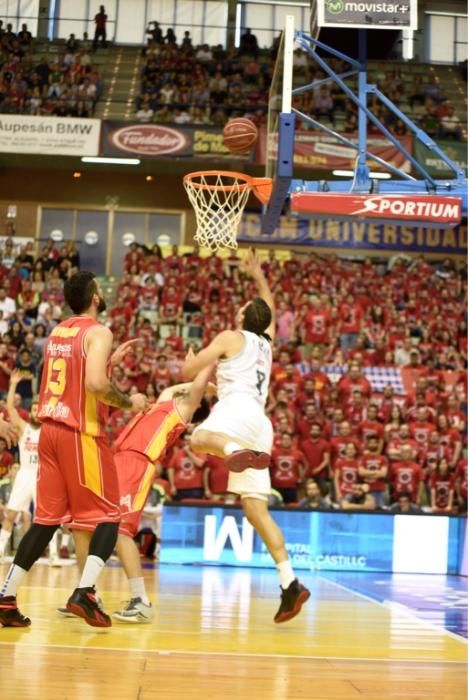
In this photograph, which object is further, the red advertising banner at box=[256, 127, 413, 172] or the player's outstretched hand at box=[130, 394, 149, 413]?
the red advertising banner at box=[256, 127, 413, 172]

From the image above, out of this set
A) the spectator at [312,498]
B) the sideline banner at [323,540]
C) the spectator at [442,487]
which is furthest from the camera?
the spectator at [442,487]

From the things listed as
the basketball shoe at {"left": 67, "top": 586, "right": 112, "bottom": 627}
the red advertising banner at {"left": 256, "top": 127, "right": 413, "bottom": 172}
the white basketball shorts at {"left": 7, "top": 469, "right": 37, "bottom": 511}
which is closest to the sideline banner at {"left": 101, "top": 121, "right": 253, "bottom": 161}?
the red advertising banner at {"left": 256, "top": 127, "right": 413, "bottom": 172}

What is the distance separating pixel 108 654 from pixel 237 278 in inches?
670

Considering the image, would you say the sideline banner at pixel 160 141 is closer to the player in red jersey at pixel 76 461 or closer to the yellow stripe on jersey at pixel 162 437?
the yellow stripe on jersey at pixel 162 437

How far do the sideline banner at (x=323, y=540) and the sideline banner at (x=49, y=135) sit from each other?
14007mm

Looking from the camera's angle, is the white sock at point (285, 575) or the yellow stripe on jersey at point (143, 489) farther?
the yellow stripe on jersey at point (143, 489)

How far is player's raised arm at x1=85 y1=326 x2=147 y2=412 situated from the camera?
218 inches

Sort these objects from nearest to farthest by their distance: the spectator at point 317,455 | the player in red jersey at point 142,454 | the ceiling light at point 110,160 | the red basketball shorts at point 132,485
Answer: the player in red jersey at point 142,454 → the red basketball shorts at point 132,485 → the spectator at point 317,455 → the ceiling light at point 110,160

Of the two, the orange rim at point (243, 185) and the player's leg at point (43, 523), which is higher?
the orange rim at point (243, 185)

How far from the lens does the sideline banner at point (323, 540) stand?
40.8ft

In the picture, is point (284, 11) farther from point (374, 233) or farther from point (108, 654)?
point (108, 654)

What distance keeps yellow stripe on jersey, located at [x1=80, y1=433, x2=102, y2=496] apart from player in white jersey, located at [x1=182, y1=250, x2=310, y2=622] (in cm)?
91

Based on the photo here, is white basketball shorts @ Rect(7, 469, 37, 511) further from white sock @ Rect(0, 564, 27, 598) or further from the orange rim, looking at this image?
white sock @ Rect(0, 564, 27, 598)

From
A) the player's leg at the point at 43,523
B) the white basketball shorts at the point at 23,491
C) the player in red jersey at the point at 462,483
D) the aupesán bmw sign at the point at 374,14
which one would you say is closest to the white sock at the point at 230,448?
the player's leg at the point at 43,523
